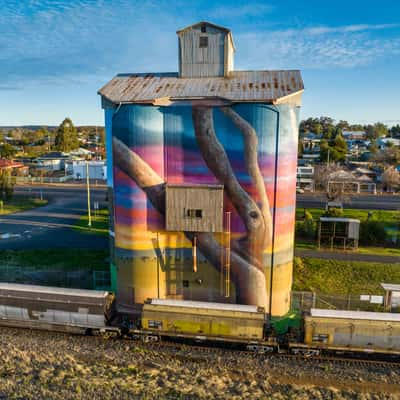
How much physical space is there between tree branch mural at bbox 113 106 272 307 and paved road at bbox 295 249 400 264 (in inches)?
595

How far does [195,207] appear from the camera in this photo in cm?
2575

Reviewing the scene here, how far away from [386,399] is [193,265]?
45.4ft

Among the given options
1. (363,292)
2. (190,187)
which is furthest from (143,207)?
(363,292)

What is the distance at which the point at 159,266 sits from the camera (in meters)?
27.0

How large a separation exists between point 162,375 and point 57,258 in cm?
2458

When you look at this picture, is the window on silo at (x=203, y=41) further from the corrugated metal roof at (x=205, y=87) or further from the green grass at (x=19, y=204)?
the green grass at (x=19, y=204)

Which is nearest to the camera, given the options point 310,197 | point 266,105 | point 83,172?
point 266,105

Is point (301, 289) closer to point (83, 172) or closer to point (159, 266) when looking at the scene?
point (159, 266)

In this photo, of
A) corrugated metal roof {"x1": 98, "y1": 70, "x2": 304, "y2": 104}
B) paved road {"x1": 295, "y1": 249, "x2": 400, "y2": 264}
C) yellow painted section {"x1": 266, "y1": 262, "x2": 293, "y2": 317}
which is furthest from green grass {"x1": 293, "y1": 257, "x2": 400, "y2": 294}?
corrugated metal roof {"x1": 98, "y1": 70, "x2": 304, "y2": 104}

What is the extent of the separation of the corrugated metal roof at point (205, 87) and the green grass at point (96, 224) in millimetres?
26336

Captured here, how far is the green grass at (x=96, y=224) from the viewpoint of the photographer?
166 feet

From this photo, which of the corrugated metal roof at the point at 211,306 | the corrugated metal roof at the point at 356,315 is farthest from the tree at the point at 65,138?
the corrugated metal roof at the point at 356,315

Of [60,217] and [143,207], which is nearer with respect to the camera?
[143,207]

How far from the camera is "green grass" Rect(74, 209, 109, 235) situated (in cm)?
5065
